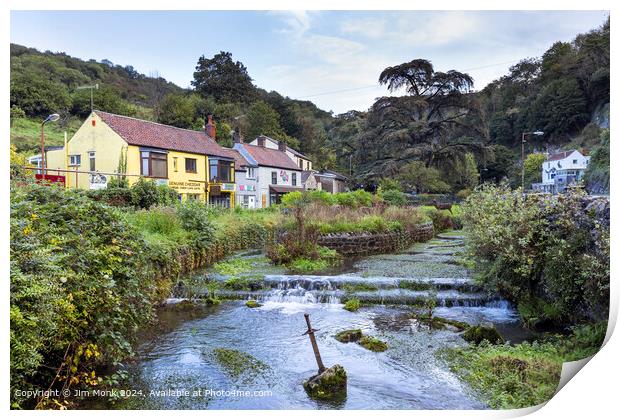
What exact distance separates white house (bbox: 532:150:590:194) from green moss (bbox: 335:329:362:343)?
10.6ft

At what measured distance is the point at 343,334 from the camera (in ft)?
18.0

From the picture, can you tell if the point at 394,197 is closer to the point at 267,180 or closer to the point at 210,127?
the point at 267,180

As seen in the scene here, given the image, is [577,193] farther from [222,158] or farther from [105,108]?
[105,108]

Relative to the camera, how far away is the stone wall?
12.1m

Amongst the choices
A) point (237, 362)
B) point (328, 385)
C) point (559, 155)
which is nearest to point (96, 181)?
point (237, 362)

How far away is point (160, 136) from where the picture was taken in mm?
9141

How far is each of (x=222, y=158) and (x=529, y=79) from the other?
15.6ft

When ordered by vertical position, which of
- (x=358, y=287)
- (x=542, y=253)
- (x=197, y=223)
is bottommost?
(x=358, y=287)

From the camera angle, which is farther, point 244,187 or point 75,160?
point 244,187

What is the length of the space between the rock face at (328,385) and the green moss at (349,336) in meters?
1.10

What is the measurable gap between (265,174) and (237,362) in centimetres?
549

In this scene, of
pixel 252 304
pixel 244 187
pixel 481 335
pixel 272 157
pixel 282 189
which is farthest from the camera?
pixel 282 189

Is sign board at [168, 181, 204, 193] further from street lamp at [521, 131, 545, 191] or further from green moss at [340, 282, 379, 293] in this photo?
street lamp at [521, 131, 545, 191]

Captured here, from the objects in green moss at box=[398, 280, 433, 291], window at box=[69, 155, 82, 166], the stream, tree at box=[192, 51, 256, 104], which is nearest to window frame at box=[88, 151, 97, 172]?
window at box=[69, 155, 82, 166]
